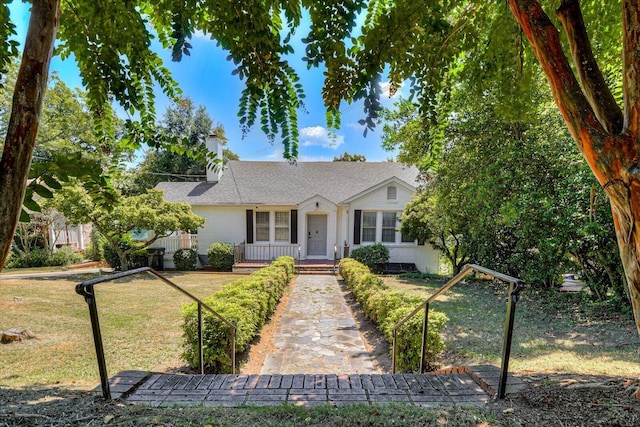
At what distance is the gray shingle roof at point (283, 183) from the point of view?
15320mm

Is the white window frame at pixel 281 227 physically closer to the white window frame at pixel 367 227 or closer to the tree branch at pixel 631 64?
the white window frame at pixel 367 227

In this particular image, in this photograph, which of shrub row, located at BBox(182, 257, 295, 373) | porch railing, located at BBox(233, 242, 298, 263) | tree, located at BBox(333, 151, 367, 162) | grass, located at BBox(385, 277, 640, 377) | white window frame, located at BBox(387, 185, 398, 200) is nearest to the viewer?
grass, located at BBox(385, 277, 640, 377)

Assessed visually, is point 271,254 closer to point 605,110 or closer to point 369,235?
point 369,235

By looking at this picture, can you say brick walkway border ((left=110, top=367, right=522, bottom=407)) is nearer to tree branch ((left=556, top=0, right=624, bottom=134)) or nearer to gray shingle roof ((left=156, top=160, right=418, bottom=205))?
tree branch ((left=556, top=0, right=624, bottom=134))

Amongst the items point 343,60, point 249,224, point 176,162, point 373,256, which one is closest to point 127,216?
point 249,224

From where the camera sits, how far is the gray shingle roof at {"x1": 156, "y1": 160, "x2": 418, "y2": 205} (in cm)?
1532

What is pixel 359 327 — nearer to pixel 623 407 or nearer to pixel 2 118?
pixel 623 407

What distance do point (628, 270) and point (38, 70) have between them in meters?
3.54

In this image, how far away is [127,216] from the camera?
11766 mm

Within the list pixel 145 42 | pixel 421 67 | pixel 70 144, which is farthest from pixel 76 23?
pixel 70 144

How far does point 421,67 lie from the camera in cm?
312

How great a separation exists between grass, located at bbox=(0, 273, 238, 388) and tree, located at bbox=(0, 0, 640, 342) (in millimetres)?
2771

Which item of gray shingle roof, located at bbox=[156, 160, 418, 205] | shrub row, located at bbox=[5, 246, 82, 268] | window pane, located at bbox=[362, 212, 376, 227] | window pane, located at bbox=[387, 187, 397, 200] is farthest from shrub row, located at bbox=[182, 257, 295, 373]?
shrub row, located at bbox=[5, 246, 82, 268]

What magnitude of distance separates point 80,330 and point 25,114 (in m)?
6.38
